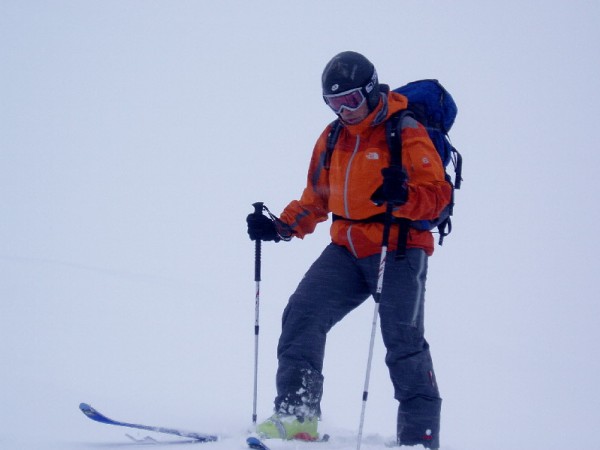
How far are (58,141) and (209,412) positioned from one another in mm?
144728

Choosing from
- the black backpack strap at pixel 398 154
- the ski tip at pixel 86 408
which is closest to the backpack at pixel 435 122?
the black backpack strap at pixel 398 154

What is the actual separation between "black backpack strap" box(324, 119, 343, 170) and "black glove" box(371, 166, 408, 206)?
0.75m

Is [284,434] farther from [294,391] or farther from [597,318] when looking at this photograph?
[597,318]

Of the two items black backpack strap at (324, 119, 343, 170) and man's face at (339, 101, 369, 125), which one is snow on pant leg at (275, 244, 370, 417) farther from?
man's face at (339, 101, 369, 125)

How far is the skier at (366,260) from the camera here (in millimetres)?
3734

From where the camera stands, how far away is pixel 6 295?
36.2 feet

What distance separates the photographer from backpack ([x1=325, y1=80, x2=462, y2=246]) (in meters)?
3.99

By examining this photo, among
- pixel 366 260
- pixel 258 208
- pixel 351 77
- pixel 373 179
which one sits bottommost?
pixel 366 260

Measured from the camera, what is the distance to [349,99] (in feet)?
13.0

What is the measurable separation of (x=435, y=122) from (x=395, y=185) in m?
0.79

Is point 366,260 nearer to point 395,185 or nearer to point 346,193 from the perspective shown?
point 346,193

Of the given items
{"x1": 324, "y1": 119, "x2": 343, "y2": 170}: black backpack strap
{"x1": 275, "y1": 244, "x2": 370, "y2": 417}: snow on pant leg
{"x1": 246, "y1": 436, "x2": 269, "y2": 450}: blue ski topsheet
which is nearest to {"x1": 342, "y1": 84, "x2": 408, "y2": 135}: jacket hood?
{"x1": 324, "y1": 119, "x2": 343, "y2": 170}: black backpack strap

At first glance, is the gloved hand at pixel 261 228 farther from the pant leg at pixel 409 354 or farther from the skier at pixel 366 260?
the pant leg at pixel 409 354

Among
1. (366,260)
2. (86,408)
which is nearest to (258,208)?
(366,260)
